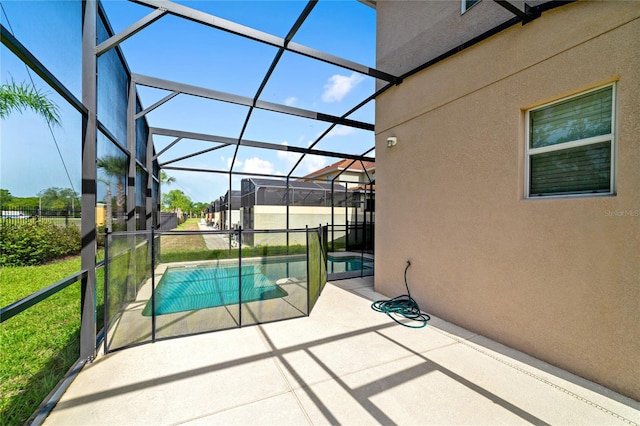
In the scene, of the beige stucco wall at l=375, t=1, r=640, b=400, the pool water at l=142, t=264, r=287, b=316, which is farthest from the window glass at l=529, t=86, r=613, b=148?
the pool water at l=142, t=264, r=287, b=316

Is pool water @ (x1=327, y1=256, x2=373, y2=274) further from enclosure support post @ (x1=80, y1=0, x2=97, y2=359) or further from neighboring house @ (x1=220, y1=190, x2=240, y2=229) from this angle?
neighboring house @ (x1=220, y1=190, x2=240, y2=229)

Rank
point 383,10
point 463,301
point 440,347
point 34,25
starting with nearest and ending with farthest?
point 34,25, point 440,347, point 463,301, point 383,10

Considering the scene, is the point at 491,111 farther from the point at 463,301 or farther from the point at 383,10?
the point at 383,10

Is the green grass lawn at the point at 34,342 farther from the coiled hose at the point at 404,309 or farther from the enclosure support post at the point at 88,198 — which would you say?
the coiled hose at the point at 404,309

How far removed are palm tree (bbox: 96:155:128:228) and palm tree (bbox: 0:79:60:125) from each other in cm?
106

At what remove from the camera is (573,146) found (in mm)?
2592

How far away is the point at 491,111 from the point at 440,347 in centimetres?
285

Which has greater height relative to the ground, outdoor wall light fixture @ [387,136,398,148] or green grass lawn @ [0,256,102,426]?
outdoor wall light fixture @ [387,136,398,148]

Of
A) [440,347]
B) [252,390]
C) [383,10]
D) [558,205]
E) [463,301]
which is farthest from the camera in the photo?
[383,10]

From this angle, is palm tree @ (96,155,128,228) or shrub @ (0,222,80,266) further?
palm tree @ (96,155,128,228)

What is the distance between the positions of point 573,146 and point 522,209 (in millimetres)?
739

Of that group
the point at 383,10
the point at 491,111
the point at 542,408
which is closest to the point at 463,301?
the point at 542,408

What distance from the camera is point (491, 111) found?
3.16 m

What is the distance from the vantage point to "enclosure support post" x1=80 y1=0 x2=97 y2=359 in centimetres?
264
